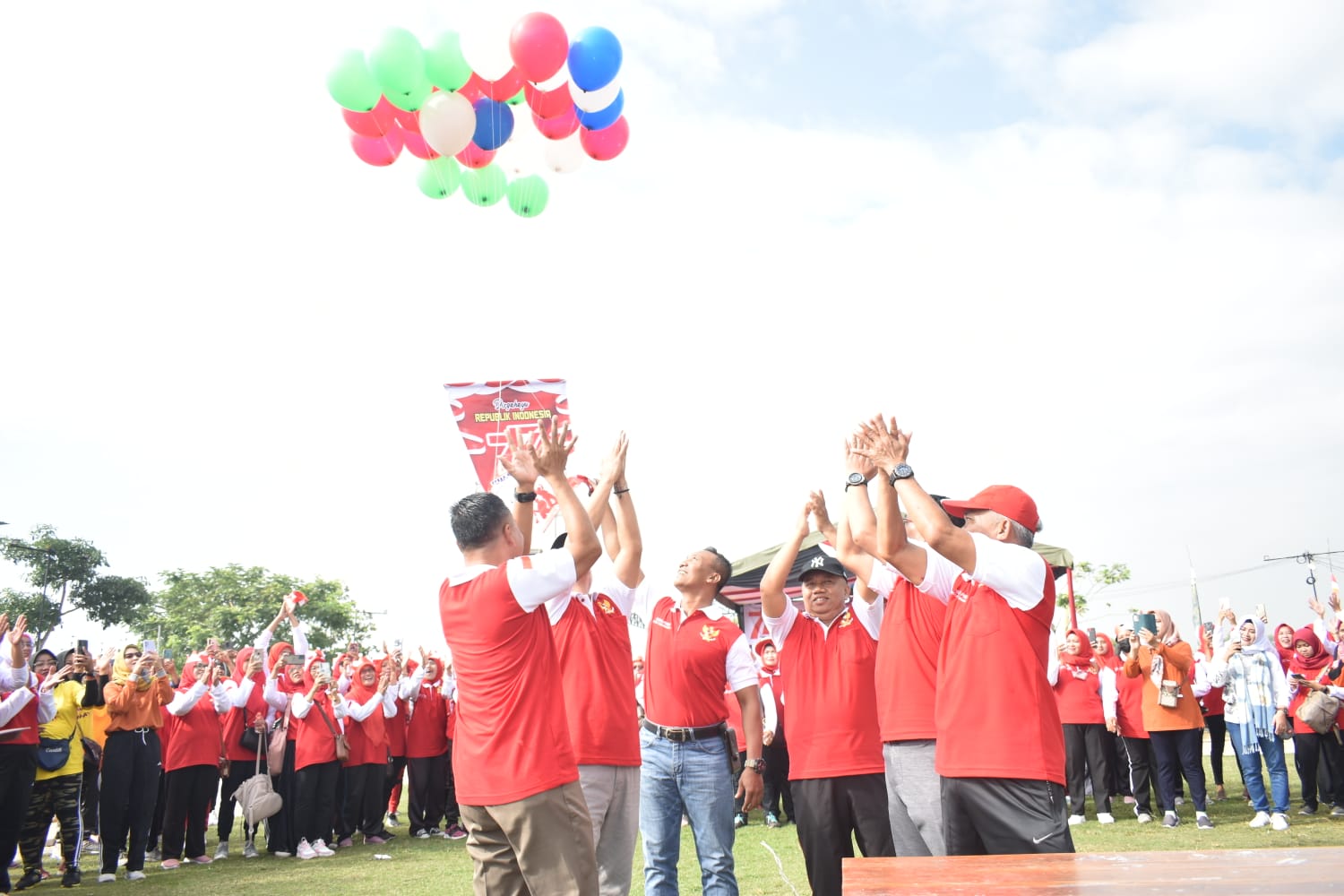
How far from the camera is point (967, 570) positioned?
374cm

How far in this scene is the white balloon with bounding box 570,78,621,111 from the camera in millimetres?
7236

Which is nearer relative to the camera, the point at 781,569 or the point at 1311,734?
the point at 781,569

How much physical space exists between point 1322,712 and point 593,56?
9844mm

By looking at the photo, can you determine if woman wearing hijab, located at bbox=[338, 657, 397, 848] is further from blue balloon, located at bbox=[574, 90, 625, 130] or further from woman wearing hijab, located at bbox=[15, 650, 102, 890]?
blue balloon, located at bbox=[574, 90, 625, 130]

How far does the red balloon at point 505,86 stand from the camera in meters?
7.00

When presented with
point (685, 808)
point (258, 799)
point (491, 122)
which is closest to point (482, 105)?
point (491, 122)

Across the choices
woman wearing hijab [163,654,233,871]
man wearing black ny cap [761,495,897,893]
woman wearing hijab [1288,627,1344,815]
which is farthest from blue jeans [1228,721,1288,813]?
woman wearing hijab [163,654,233,871]

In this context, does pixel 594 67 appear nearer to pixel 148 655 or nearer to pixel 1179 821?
pixel 148 655

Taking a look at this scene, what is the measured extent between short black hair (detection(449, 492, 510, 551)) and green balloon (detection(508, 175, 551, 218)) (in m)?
4.57

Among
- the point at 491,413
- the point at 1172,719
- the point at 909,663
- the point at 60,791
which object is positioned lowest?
the point at 60,791

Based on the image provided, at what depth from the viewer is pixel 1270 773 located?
400 inches

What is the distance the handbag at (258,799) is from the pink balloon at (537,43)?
25.3 ft

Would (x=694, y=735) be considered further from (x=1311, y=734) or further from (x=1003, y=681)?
(x=1311, y=734)

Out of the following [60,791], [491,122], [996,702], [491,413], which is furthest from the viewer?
A: [60,791]
